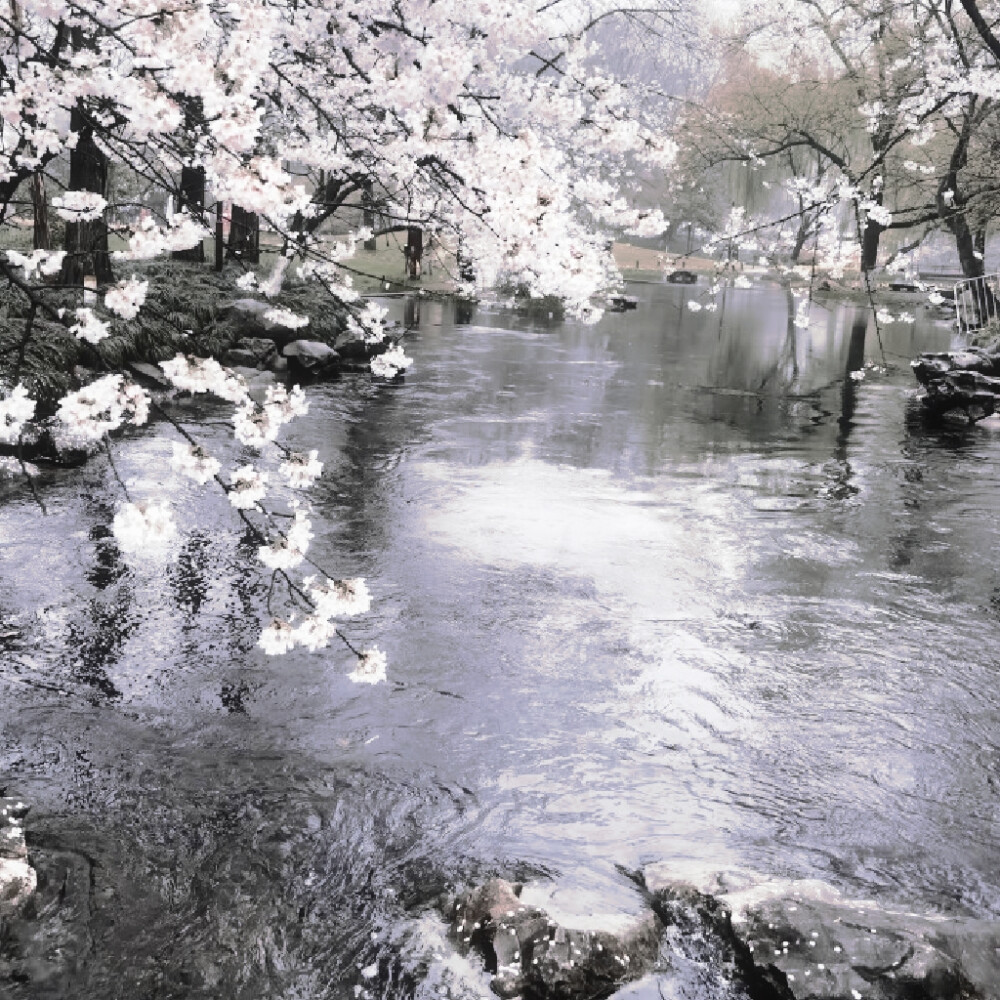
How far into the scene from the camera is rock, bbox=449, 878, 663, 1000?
373 cm

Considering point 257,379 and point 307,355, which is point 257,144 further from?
point 307,355

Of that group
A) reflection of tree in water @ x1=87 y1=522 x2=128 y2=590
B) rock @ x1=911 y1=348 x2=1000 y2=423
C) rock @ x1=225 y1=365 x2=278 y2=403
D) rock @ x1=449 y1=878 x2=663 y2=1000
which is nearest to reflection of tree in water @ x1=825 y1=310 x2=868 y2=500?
rock @ x1=911 y1=348 x2=1000 y2=423

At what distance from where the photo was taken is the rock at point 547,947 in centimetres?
373

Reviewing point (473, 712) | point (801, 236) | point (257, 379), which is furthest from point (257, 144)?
point (801, 236)

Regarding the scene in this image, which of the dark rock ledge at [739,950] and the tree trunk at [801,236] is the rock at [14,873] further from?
the tree trunk at [801,236]

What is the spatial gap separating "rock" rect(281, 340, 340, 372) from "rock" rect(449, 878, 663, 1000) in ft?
44.9

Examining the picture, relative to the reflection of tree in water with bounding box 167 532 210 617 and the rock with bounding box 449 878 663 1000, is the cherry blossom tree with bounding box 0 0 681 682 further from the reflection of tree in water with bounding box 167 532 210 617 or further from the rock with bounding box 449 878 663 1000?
the rock with bounding box 449 878 663 1000

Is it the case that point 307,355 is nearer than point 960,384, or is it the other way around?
point 960,384

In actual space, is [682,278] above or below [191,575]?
above

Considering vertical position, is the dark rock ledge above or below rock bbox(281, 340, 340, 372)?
below

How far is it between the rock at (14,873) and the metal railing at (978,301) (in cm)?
2207

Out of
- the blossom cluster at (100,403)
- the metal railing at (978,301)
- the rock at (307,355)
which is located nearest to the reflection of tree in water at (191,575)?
the blossom cluster at (100,403)

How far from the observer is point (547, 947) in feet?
12.5

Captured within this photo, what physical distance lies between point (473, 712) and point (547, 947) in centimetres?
215
